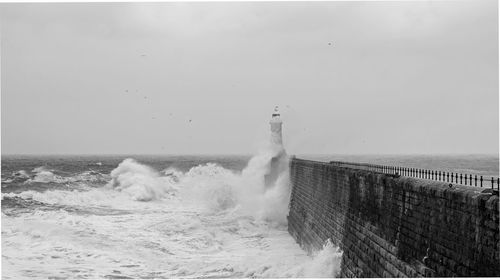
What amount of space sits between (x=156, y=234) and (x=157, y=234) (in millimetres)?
46

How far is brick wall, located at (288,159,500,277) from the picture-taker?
7.82 metres

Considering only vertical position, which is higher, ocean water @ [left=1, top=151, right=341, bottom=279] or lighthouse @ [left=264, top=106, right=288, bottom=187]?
lighthouse @ [left=264, top=106, right=288, bottom=187]

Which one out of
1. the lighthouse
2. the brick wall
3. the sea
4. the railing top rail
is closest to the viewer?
the brick wall

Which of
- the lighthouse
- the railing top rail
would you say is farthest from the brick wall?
the lighthouse

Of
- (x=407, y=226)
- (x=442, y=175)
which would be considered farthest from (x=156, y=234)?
(x=407, y=226)

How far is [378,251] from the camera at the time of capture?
11.7m

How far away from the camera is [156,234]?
24.3 meters

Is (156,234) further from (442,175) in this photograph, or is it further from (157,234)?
(442,175)

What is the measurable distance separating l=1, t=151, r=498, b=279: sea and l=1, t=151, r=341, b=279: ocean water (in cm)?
4

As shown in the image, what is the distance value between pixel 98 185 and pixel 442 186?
44869 mm

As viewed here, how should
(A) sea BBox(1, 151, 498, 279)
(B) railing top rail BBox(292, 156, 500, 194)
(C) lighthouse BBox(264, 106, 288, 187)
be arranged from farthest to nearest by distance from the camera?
(C) lighthouse BBox(264, 106, 288, 187)
(A) sea BBox(1, 151, 498, 279)
(B) railing top rail BBox(292, 156, 500, 194)

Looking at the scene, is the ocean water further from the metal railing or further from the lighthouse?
the metal railing

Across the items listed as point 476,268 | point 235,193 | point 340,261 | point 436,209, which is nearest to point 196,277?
point 340,261

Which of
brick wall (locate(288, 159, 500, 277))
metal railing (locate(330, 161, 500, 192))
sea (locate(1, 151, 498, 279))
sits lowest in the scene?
sea (locate(1, 151, 498, 279))
